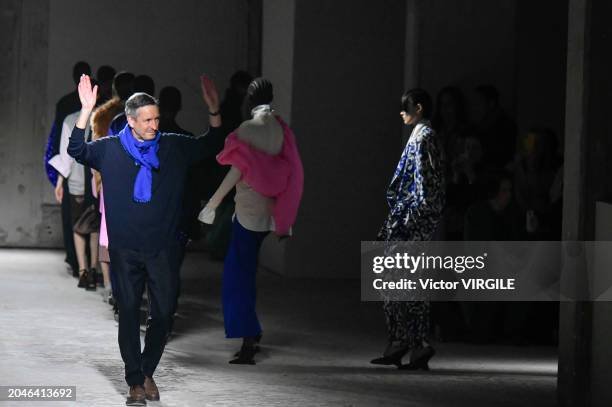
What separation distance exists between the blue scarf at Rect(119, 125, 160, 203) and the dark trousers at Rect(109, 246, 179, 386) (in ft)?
1.04

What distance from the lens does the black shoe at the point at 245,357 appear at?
9641 millimetres

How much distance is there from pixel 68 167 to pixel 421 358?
459 centimetres

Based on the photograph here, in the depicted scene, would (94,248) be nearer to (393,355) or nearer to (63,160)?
(63,160)

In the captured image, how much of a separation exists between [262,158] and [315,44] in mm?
4853

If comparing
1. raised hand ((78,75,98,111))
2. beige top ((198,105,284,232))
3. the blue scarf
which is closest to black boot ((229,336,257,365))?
beige top ((198,105,284,232))

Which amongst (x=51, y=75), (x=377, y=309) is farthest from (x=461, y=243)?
(x=51, y=75)

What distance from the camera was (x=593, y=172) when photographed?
320 inches

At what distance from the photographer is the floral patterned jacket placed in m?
9.39

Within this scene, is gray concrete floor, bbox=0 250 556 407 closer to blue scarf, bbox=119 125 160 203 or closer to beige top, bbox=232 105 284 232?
beige top, bbox=232 105 284 232

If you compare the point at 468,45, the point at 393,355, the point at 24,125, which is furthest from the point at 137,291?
the point at 24,125

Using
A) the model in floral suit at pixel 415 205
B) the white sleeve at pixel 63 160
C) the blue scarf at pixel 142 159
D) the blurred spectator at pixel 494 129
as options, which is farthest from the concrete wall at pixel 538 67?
the blue scarf at pixel 142 159

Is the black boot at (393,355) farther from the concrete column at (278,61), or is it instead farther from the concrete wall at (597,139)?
the concrete column at (278,61)

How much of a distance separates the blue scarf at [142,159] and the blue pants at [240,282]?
1.79m

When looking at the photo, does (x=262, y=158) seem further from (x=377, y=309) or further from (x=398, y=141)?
(x=398, y=141)
